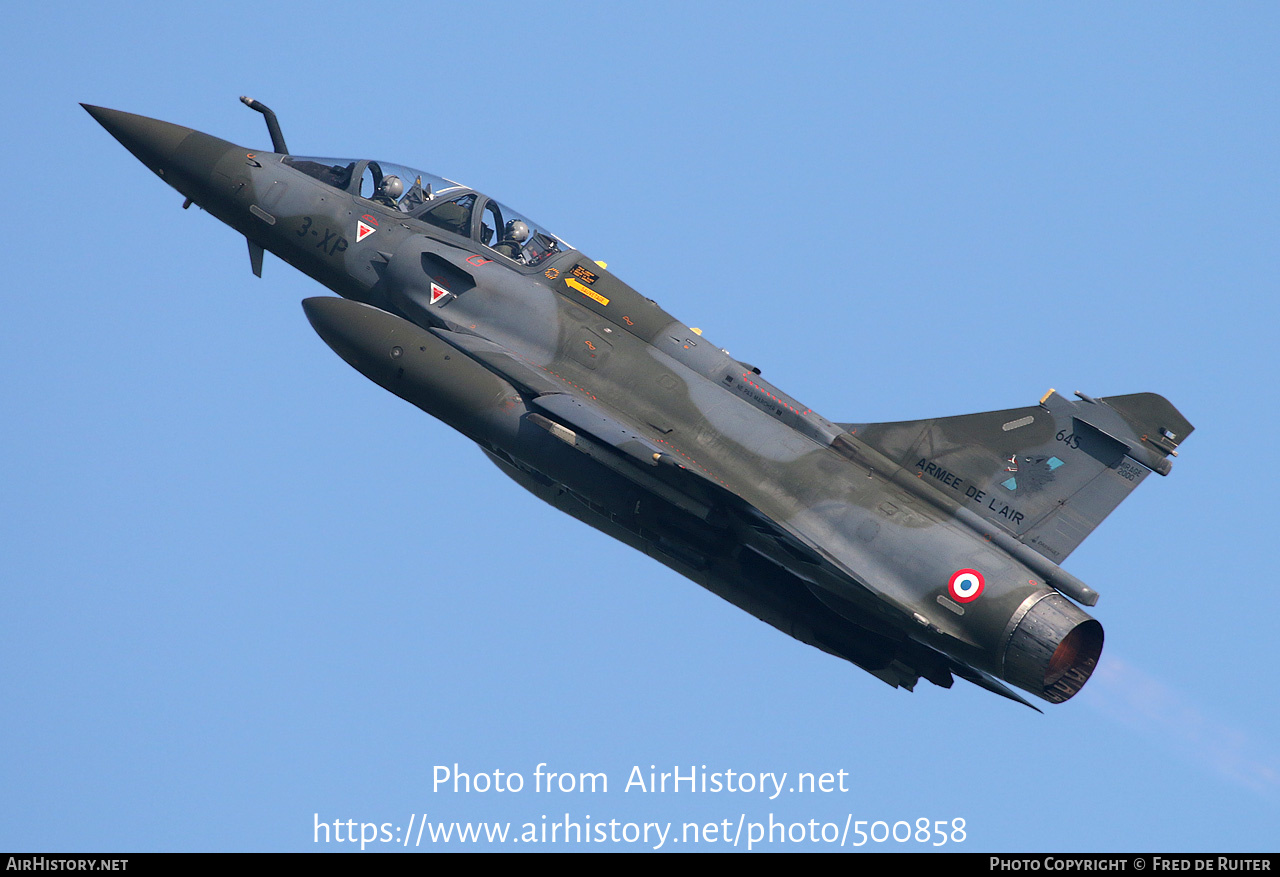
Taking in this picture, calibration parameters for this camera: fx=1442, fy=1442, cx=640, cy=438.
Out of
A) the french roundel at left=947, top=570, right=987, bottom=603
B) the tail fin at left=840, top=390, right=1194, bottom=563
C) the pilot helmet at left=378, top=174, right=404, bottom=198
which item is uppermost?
the pilot helmet at left=378, top=174, right=404, bottom=198

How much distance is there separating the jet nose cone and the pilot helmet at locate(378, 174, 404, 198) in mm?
3035

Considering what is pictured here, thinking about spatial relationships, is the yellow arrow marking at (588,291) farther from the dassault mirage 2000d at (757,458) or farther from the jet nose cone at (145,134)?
the jet nose cone at (145,134)

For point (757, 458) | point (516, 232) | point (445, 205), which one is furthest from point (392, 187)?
point (757, 458)

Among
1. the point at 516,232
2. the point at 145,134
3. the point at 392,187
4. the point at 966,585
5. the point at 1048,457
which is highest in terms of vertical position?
the point at 145,134

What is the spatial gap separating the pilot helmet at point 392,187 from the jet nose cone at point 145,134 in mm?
3035

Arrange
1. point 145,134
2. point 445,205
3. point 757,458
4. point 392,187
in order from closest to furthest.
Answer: point 757,458, point 445,205, point 392,187, point 145,134

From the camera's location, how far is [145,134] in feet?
67.8

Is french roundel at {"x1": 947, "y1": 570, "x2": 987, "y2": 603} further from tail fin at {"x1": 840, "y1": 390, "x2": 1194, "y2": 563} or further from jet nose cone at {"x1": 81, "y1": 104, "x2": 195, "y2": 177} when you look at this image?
jet nose cone at {"x1": 81, "y1": 104, "x2": 195, "y2": 177}

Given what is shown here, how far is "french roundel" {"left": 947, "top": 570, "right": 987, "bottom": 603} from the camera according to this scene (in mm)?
16688

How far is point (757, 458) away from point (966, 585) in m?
2.99

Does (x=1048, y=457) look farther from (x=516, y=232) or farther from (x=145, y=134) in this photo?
(x=145, y=134)

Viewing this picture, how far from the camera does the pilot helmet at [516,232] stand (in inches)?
786

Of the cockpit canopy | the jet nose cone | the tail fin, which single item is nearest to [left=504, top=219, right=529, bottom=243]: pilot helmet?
the cockpit canopy

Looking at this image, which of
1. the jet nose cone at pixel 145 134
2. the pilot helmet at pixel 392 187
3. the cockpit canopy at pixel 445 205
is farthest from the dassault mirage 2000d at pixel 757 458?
the jet nose cone at pixel 145 134
